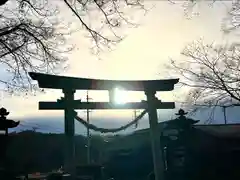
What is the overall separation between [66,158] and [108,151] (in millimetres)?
16367

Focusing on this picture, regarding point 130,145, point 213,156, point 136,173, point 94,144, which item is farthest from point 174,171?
point 94,144

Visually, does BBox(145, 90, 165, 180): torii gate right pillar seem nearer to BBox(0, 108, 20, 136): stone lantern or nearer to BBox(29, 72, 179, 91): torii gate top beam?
BBox(29, 72, 179, 91): torii gate top beam

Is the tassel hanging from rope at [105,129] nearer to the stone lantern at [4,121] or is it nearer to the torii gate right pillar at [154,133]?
the torii gate right pillar at [154,133]

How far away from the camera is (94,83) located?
1068 centimetres

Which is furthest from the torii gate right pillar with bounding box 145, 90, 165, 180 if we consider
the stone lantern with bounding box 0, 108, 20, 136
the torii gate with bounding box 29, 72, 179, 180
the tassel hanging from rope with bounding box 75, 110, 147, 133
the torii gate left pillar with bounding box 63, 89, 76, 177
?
the stone lantern with bounding box 0, 108, 20, 136

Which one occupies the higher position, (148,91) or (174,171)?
(148,91)

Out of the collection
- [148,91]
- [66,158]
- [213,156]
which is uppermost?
[148,91]

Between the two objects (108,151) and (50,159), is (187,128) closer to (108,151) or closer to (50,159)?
(108,151)

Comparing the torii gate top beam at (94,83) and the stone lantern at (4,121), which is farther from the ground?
the torii gate top beam at (94,83)

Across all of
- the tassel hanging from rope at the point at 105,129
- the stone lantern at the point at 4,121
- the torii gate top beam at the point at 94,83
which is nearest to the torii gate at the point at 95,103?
the torii gate top beam at the point at 94,83

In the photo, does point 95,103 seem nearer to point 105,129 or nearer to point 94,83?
point 94,83

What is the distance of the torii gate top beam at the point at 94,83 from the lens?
374 inches

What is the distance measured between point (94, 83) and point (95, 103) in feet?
2.41

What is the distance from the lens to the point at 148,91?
11.7 meters
